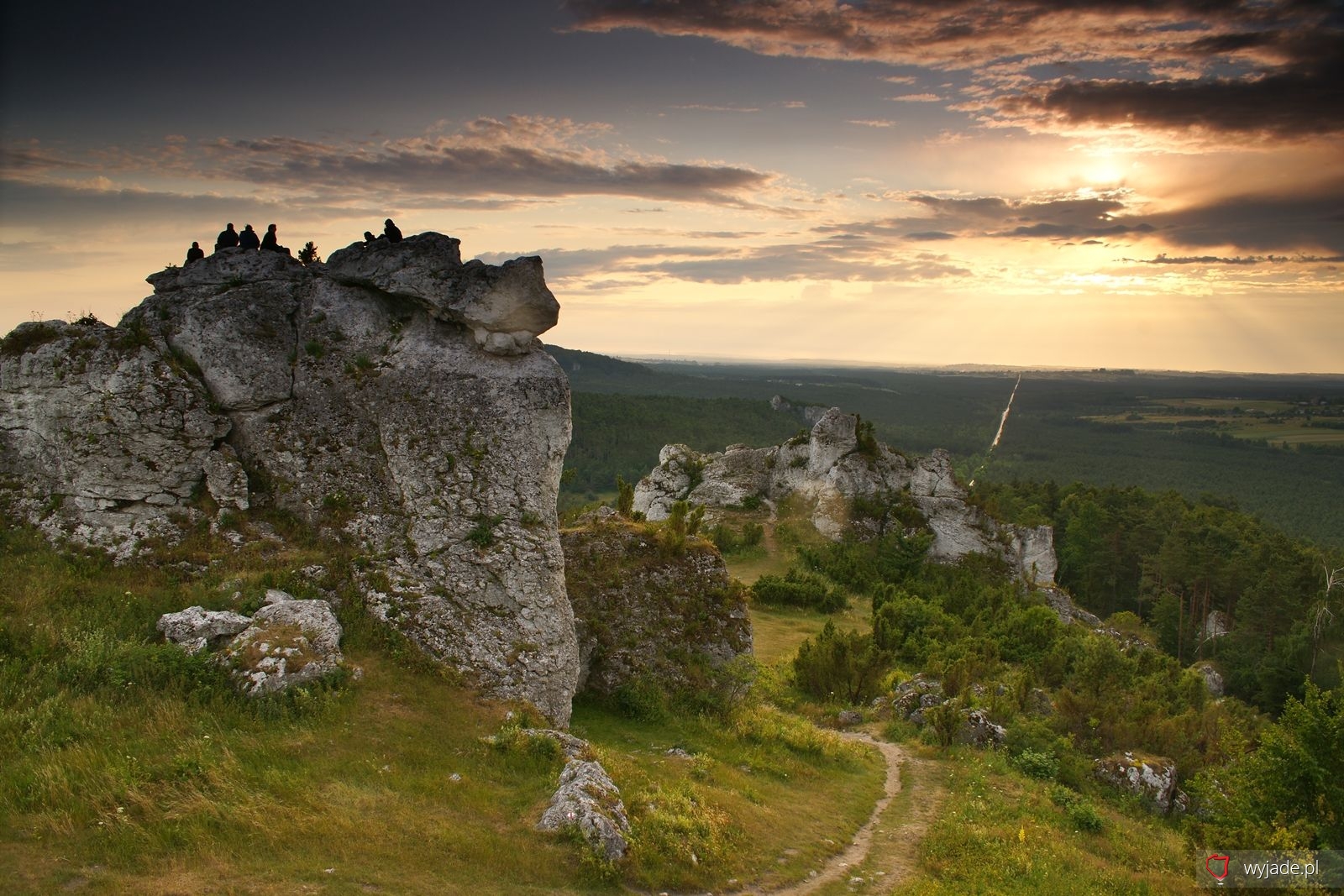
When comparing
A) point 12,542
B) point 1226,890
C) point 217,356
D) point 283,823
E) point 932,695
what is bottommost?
point 932,695

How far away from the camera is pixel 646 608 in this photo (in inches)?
714

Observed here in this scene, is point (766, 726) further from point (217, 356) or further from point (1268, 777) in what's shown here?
point (217, 356)

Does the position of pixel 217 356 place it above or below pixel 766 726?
above

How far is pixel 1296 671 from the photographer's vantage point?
39.0 meters

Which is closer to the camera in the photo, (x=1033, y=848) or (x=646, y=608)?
(x=1033, y=848)

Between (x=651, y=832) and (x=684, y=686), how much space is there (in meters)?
6.94

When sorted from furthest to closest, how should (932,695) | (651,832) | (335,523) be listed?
(932,695)
(335,523)
(651,832)

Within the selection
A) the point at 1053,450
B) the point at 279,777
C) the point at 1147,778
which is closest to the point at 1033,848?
the point at 1147,778

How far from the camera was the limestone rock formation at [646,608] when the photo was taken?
17.3 metres

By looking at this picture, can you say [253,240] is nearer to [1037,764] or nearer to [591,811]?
[591,811]

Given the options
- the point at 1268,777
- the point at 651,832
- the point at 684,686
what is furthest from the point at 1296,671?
the point at 651,832

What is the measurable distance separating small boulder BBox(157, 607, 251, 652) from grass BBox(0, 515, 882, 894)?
0.33 m

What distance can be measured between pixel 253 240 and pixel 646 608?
1281 cm

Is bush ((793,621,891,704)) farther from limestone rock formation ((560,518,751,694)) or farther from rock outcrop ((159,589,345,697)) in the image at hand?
rock outcrop ((159,589,345,697))
